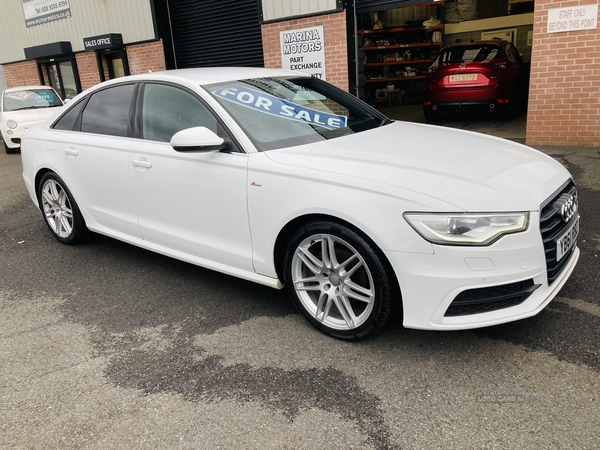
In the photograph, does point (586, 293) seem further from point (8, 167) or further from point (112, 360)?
point (8, 167)

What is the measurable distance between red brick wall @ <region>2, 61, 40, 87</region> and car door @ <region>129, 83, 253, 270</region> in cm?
1604

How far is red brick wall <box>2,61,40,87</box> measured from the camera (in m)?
17.5

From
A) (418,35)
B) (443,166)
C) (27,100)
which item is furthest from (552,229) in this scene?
(418,35)

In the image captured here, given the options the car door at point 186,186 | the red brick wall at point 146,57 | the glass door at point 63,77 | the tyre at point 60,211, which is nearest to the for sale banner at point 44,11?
the glass door at point 63,77

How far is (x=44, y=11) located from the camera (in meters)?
15.8

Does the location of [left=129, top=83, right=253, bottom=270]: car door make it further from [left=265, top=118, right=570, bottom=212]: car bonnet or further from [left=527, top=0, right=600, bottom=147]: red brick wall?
[left=527, top=0, right=600, bottom=147]: red brick wall

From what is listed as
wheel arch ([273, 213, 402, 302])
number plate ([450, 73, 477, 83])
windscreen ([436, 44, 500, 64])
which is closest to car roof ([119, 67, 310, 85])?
wheel arch ([273, 213, 402, 302])

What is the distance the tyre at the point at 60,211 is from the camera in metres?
4.79

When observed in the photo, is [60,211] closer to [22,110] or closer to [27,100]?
[22,110]

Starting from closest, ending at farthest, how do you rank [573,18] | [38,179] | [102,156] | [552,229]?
1. [552,229]
2. [102,156]
3. [38,179]
4. [573,18]

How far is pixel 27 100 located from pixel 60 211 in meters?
9.17

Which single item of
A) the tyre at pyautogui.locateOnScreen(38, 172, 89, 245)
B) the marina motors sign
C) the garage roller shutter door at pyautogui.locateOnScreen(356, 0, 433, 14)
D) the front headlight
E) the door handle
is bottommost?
the tyre at pyautogui.locateOnScreen(38, 172, 89, 245)

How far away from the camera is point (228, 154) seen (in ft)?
10.9

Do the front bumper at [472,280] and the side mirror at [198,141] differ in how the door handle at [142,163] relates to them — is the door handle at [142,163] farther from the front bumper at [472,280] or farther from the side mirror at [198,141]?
the front bumper at [472,280]
